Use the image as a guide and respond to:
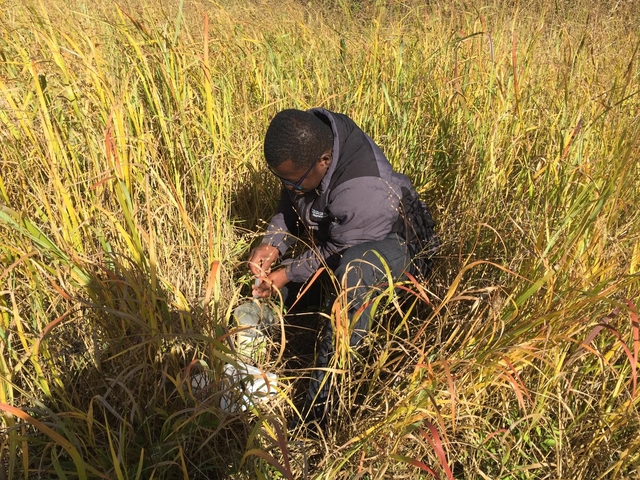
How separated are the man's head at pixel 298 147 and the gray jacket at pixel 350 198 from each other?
5cm

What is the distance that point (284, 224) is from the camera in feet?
6.84

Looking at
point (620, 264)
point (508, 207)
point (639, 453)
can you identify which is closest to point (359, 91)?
point (508, 207)

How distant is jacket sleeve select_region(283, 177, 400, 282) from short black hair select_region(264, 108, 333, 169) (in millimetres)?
167

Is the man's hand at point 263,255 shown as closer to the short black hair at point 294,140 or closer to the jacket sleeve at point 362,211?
the jacket sleeve at point 362,211

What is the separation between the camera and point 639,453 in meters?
1.19

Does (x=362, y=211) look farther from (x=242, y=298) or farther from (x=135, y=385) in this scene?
(x=135, y=385)

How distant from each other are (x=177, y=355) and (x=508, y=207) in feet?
4.04

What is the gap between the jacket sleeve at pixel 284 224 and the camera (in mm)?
2062

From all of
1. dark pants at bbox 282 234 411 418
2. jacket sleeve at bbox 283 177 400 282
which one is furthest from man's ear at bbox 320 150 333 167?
dark pants at bbox 282 234 411 418

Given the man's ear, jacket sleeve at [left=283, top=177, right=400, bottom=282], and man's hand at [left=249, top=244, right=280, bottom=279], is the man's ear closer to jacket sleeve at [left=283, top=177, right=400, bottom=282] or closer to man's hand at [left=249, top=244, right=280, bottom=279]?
jacket sleeve at [left=283, top=177, right=400, bottom=282]

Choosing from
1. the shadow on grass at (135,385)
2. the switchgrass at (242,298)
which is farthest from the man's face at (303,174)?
the shadow on grass at (135,385)

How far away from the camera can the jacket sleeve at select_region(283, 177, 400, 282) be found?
1694 mm

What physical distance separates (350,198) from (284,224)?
48 centimetres

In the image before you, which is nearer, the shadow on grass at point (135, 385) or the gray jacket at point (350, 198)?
the shadow on grass at point (135, 385)
